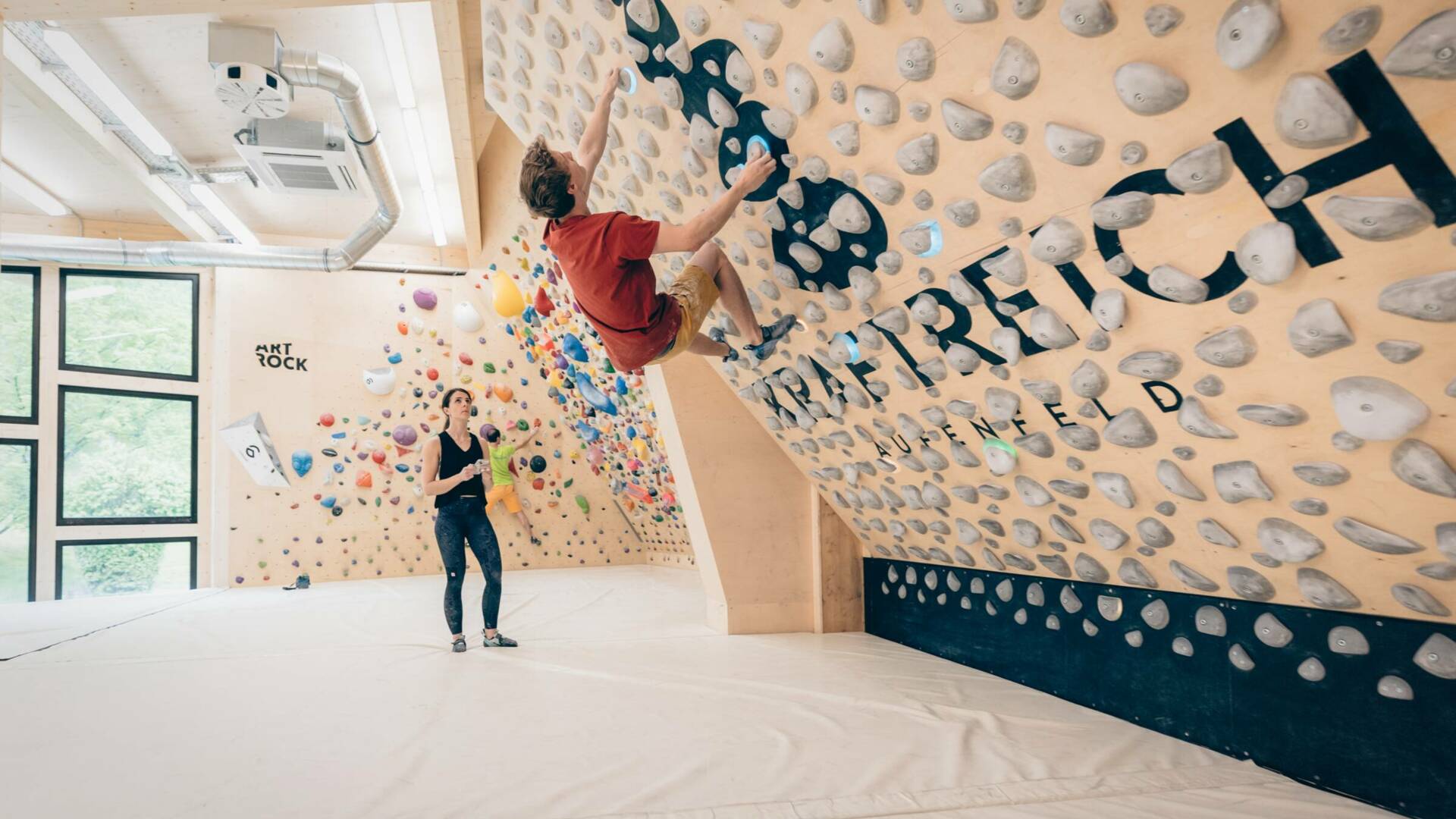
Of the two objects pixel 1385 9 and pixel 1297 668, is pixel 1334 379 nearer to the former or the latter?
pixel 1385 9

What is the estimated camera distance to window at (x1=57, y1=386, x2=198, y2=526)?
23.7ft

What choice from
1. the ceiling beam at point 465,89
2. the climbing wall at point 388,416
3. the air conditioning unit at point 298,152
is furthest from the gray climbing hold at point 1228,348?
the climbing wall at point 388,416

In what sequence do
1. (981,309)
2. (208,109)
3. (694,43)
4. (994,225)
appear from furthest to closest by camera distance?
(208,109), (694,43), (981,309), (994,225)

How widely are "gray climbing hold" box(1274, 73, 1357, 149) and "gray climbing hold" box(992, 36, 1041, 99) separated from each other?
41 cm

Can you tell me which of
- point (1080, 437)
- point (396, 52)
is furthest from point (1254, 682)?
point (396, 52)

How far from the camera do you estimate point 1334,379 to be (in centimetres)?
144

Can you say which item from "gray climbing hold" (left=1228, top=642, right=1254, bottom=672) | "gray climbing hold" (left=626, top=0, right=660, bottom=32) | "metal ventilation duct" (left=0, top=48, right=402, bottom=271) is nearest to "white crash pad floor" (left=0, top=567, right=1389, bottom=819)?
"gray climbing hold" (left=1228, top=642, right=1254, bottom=672)

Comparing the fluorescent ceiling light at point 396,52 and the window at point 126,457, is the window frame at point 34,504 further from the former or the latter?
the fluorescent ceiling light at point 396,52

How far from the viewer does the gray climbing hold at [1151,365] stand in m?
1.67

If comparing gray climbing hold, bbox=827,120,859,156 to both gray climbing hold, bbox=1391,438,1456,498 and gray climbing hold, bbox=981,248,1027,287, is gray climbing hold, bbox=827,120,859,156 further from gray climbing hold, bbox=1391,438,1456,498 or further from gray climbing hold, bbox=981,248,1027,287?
gray climbing hold, bbox=1391,438,1456,498

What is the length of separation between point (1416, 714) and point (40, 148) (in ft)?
26.0

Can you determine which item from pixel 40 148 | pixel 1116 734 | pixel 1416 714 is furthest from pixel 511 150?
pixel 1416 714

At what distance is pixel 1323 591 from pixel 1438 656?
0.72ft

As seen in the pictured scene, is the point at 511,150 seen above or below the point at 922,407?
above
